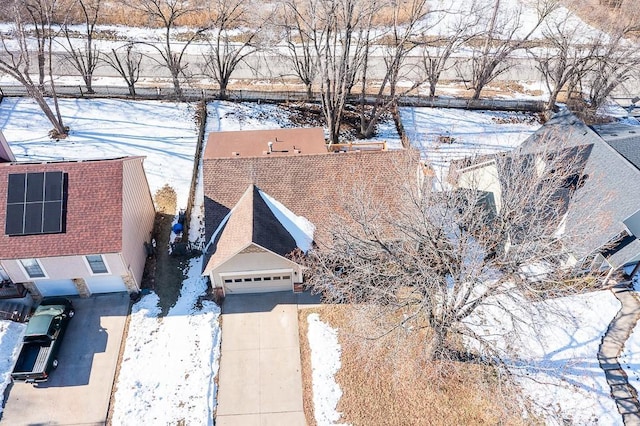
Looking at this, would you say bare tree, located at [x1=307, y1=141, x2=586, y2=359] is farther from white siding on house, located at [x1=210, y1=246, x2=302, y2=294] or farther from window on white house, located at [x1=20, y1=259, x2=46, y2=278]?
window on white house, located at [x1=20, y1=259, x2=46, y2=278]

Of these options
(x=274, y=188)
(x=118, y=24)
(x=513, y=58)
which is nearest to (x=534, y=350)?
(x=274, y=188)

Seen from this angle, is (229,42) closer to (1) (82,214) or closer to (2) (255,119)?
(2) (255,119)

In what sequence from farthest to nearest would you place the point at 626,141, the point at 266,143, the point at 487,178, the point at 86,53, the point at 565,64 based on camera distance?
the point at 86,53
the point at 565,64
the point at 266,143
the point at 487,178
the point at 626,141

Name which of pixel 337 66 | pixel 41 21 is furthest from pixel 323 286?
pixel 41 21

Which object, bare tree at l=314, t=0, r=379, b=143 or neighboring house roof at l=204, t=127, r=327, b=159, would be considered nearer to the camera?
neighboring house roof at l=204, t=127, r=327, b=159

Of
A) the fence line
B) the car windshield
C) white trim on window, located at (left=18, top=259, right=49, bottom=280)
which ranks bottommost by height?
the car windshield

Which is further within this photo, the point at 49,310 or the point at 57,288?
the point at 57,288

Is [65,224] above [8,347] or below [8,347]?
above

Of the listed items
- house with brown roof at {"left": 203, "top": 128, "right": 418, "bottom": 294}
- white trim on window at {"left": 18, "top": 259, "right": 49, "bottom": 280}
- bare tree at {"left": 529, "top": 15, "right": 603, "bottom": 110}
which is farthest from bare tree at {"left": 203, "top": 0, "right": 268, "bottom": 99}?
bare tree at {"left": 529, "top": 15, "right": 603, "bottom": 110}
